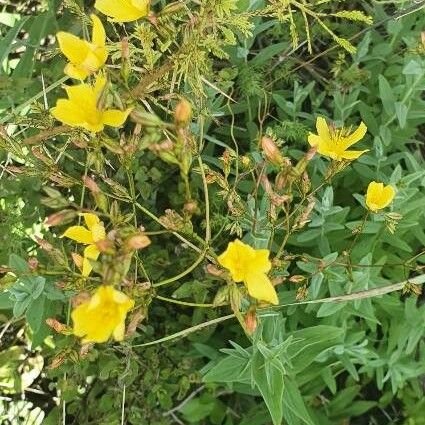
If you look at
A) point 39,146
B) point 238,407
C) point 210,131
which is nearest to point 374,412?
point 238,407

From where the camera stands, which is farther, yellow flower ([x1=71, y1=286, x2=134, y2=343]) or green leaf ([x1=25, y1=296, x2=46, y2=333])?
→ green leaf ([x1=25, y1=296, x2=46, y2=333])

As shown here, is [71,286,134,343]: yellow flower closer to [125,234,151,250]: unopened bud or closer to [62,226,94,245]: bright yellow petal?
[125,234,151,250]: unopened bud

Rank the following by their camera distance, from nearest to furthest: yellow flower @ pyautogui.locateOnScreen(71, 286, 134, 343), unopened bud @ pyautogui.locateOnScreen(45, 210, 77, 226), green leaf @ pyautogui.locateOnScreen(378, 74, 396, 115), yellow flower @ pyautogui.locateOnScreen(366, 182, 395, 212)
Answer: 1. yellow flower @ pyautogui.locateOnScreen(71, 286, 134, 343)
2. unopened bud @ pyautogui.locateOnScreen(45, 210, 77, 226)
3. yellow flower @ pyautogui.locateOnScreen(366, 182, 395, 212)
4. green leaf @ pyautogui.locateOnScreen(378, 74, 396, 115)

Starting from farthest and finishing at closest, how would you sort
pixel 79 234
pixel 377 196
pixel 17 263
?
pixel 17 263 < pixel 377 196 < pixel 79 234

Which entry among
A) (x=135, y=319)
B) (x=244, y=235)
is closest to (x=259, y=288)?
(x=135, y=319)

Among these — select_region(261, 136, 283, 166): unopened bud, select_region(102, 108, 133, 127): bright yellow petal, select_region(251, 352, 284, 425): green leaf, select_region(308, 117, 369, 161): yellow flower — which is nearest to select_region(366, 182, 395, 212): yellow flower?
select_region(308, 117, 369, 161): yellow flower

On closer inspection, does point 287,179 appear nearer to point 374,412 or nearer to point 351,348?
point 351,348

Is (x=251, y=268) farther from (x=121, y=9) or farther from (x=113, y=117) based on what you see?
(x=121, y=9)

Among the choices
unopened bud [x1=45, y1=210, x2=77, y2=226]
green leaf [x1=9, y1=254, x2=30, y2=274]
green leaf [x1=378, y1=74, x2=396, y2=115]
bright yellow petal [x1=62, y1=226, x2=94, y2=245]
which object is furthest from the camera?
green leaf [x1=378, y1=74, x2=396, y2=115]
